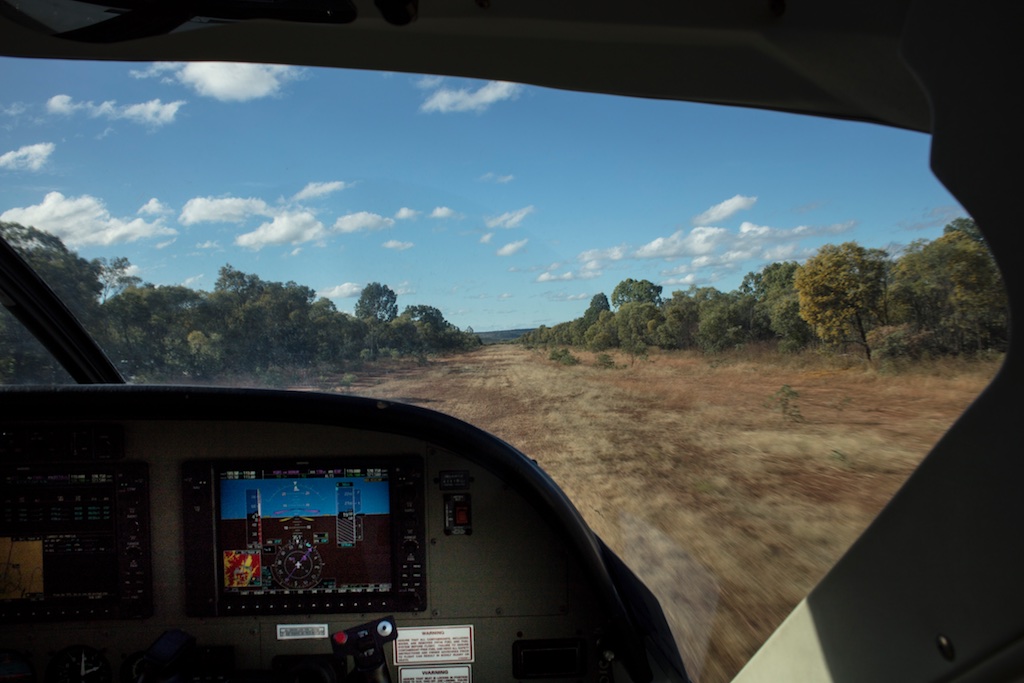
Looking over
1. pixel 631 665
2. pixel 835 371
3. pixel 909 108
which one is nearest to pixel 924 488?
pixel 909 108

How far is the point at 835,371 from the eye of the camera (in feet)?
5.28

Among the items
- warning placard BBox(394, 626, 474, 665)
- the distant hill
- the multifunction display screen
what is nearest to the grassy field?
the distant hill

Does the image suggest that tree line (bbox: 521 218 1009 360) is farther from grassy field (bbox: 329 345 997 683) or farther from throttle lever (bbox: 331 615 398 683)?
throttle lever (bbox: 331 615 398 683)

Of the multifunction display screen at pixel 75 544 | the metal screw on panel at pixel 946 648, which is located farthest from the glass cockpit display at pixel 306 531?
the metal screw on panel at pixel 946 648

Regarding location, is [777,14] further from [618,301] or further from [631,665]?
[631,665]

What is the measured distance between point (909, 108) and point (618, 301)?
3.81 feet

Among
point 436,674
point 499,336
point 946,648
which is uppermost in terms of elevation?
point 499,336

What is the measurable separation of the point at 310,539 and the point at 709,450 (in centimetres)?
125

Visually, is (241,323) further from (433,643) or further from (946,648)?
(946,648)

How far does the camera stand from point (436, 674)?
1.90m

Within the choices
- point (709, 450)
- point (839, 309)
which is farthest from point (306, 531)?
point (839, 309)

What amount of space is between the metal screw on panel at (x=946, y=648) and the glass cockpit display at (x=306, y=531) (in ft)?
4.57

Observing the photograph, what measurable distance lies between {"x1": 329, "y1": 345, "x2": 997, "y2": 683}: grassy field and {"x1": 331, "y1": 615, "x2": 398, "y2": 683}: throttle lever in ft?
1.97

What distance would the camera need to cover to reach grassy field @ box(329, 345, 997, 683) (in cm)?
146
